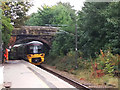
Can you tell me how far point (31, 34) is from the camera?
123 ft

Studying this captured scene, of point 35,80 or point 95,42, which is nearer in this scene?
point 35,80

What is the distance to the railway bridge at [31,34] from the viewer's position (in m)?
36.9

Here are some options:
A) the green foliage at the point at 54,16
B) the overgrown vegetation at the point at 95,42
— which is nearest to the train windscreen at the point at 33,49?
the overgrown vegetation at the point at 95,42

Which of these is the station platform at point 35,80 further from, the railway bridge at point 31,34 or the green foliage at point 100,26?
the railway bridge at point 31,34

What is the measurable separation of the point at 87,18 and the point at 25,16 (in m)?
7.71

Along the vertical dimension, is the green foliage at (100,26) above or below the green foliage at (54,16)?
below

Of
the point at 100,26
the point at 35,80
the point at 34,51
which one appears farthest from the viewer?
the point at 34,51

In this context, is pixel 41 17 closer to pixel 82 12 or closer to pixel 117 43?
pixel 82 12

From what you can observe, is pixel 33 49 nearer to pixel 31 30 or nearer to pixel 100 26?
pixel 31 30

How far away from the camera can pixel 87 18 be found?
23.6 metres

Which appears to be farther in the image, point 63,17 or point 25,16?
point 63,17

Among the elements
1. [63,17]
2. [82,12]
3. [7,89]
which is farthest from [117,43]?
[63,17]

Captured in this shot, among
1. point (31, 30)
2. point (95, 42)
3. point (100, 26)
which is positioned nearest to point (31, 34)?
point (31, 30)

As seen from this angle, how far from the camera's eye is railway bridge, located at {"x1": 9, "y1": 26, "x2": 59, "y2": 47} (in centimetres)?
3694
